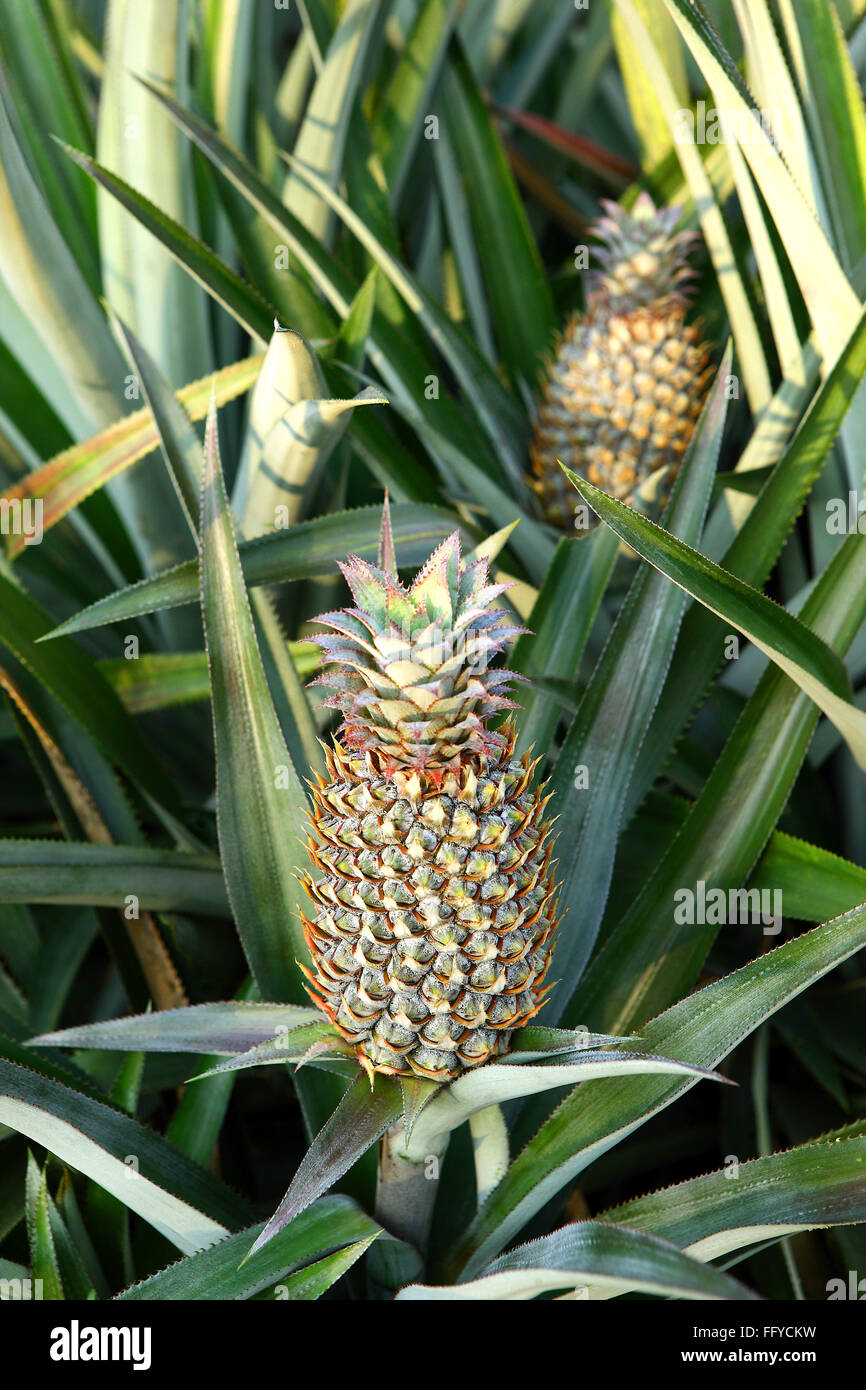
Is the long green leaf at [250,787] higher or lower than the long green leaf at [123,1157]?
higher

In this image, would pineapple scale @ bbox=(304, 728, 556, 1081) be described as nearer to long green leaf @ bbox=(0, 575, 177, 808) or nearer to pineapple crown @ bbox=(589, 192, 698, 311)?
long green leaf @ bbox=(0, 575, 177, 808)

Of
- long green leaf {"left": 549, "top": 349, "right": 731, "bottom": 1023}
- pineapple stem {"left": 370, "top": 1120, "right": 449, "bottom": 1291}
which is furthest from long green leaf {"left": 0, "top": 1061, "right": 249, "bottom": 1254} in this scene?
long green leaf {"left": 549, "top": 349, "right": 731, "bottom": 1023}

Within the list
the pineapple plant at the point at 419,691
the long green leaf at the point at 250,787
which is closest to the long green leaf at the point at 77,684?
the pineapple plant at the point at 419,691

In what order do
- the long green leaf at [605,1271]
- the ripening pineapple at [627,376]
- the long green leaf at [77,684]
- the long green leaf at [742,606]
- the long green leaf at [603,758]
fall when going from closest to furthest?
the long green leaf at [605,1271]
the long green leaf at [742,606]
the long green leaf at [603,758]
the long green leaf at [77,684]
the ripening pineapple at [627,376]

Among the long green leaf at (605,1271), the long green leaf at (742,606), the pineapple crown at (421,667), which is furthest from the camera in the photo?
the long green leaf at (742,606)

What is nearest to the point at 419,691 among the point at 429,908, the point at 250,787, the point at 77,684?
the point at 429,908

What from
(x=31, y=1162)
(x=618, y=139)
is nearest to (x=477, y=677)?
(x=31, y=1162)

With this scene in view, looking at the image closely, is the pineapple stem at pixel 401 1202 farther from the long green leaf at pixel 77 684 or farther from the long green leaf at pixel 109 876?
the long green leaf at pixel 77 684

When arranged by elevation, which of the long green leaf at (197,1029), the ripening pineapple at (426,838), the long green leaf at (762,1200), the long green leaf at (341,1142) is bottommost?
the long green leaf at (762,1200)
